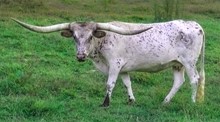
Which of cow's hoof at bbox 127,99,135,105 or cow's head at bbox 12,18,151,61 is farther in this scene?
cow's hoof at bbox 127,99,135,105

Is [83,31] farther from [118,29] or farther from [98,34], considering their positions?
[118,29]

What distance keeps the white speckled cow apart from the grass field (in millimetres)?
479

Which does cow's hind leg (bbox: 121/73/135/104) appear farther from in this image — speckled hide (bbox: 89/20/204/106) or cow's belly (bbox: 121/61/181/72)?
cow's belly (bbox: 121/61/181/72)

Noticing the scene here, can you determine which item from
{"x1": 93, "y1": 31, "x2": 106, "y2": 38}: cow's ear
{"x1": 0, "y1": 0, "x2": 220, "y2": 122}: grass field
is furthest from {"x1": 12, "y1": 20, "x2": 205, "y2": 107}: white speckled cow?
{"x1": 0, "y1": 0, "x2": 220, "y2": 122}: grass field

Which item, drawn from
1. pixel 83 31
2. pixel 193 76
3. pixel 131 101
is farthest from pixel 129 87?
pixel 83 31

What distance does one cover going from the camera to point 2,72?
11.3 m

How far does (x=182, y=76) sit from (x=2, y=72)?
3.42 m

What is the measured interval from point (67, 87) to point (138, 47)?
5.54ft

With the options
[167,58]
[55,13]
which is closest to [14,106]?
[167,58]

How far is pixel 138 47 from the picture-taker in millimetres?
9539

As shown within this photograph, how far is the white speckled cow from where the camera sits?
9.11 meters

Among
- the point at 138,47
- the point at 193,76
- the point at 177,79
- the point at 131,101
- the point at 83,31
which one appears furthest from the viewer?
the point at 177,79

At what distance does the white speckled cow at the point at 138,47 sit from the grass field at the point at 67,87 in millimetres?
479

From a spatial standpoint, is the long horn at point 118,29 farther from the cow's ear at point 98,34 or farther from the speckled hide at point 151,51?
the speckled hide at point 151,51
